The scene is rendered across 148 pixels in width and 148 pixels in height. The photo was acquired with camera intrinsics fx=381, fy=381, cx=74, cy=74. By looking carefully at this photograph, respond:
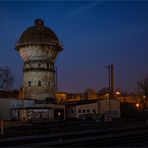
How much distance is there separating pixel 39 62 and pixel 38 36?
5009 mm

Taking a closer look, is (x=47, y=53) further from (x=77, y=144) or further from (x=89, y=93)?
(x=89, y=93)

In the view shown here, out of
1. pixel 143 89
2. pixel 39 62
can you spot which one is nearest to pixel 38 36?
pixel 39 62

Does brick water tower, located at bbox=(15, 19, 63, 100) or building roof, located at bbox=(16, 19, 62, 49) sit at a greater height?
building roof, located at bbox=(16, 19, 62, 49)

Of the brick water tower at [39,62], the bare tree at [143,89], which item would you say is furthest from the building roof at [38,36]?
the bare tree at [143,89]

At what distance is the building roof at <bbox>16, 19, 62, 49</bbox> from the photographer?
7262 cm

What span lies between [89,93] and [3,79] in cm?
5252

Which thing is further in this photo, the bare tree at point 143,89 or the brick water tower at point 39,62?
the bare tree at point 143,89

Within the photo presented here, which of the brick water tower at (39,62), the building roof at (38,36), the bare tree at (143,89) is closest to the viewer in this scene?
the brick water tower at (39,62)

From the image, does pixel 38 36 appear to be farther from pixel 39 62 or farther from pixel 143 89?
pixel 143 89

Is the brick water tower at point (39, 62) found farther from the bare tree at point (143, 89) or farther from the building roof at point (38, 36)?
the bare tree at point (143, 89)

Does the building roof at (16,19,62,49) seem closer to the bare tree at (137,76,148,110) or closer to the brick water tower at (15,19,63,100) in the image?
the brick water tower at (15,19,63,100)

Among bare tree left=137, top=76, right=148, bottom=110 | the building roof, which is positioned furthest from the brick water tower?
bare tree left=137, top=76, right=148, bottom=110

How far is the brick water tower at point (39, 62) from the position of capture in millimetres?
72312

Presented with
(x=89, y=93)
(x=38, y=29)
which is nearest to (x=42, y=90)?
(x=38, y=29)
